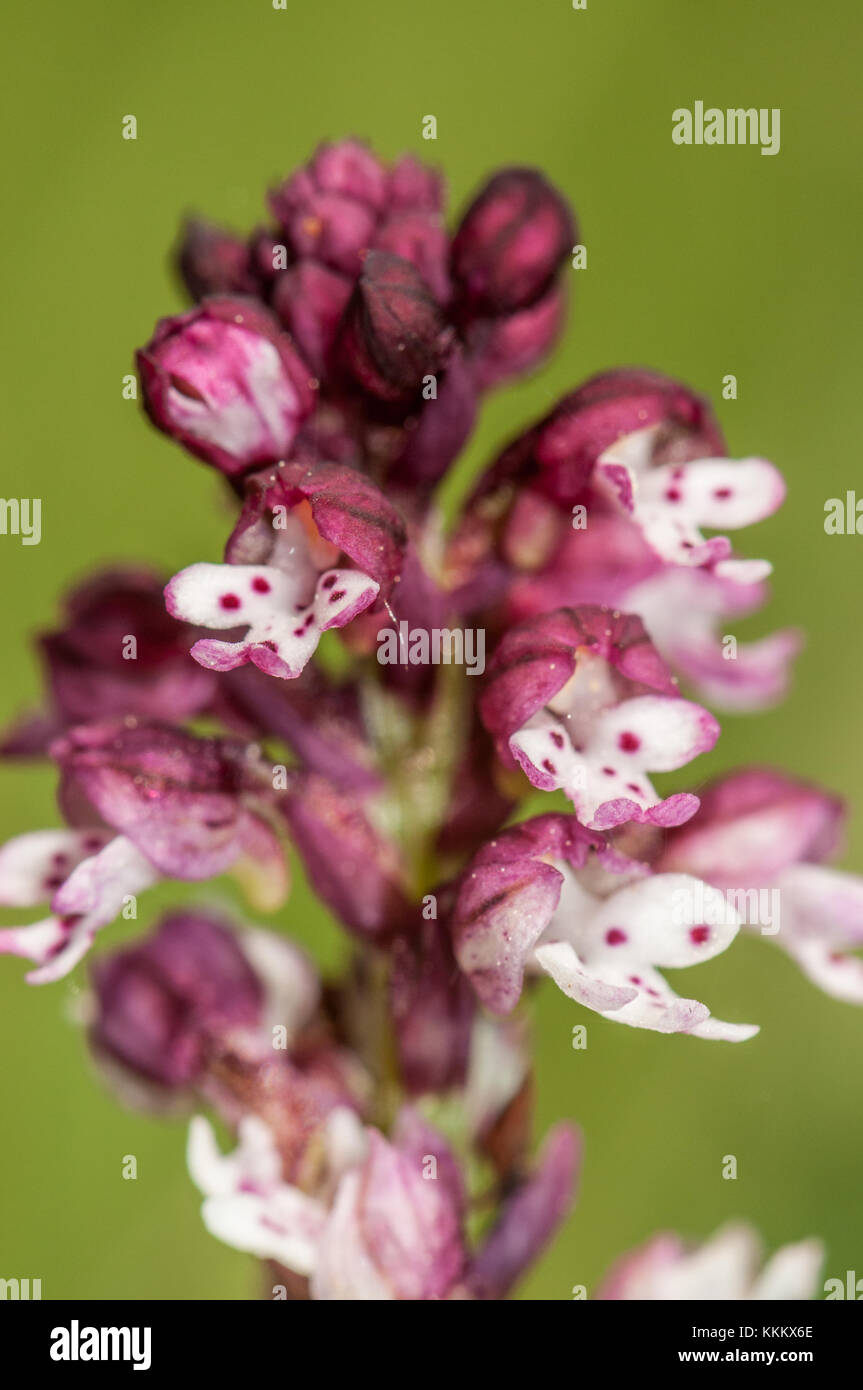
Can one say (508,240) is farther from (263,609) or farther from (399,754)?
(399,754)

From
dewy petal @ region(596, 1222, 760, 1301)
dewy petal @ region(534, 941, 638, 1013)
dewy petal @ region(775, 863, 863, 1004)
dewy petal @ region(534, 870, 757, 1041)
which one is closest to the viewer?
dewy petal @ region(534, 941, 638, 1013)

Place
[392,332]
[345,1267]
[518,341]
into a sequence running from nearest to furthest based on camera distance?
[392,332] < [345,1267] < [518,341]

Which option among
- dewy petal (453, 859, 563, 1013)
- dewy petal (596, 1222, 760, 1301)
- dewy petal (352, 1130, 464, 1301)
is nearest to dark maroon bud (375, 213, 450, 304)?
dewy petal (453, 859, 563, 1013)

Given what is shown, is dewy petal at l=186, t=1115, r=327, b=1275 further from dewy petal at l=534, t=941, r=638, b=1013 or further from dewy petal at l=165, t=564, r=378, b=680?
dewy petal at l=165, t=564, r=378, b=680

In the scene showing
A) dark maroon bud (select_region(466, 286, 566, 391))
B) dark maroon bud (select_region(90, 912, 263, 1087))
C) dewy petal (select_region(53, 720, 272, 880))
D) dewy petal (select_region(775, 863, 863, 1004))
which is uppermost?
dark maroon bud (select_region(466, 286, 566, 391))

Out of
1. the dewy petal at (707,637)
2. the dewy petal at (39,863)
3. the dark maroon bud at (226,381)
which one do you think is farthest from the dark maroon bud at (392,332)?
the dewy petal at (39,863)

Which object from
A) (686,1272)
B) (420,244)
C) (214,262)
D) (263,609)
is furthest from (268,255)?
(686,1272)
